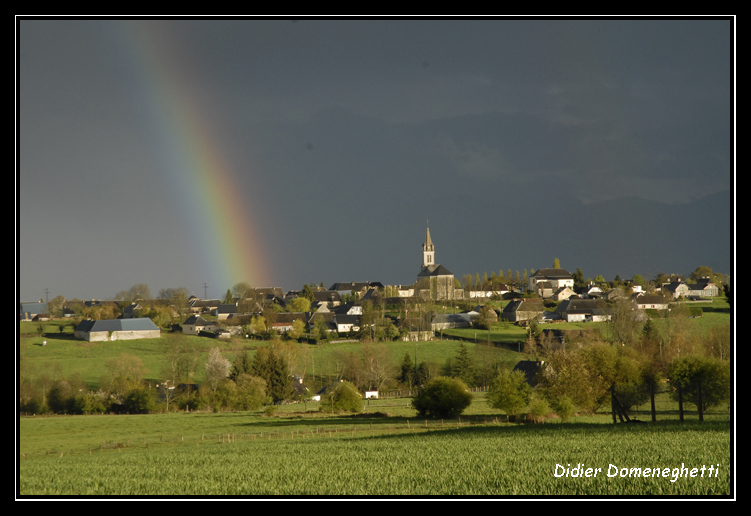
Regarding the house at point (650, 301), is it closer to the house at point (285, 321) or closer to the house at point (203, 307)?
the house at point (285, 321)

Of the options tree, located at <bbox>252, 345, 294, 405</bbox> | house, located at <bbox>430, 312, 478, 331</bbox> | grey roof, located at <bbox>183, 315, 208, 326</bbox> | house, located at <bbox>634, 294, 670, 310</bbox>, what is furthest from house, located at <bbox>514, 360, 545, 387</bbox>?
grey roof, located at <bbox>183, 315, 208, 326</bbox>

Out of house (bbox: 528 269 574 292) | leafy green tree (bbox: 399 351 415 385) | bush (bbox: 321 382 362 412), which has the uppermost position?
house (bbox: 528 269 574 292)

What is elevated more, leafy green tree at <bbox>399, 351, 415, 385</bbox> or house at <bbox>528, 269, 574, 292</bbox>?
house at <bbox>528, 269, 574, 292</bbox>

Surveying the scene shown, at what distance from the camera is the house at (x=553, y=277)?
520ft

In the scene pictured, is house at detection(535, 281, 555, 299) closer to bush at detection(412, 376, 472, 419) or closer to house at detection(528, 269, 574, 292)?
house at detection(528, 269, 574, 292)

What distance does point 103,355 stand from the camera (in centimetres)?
7062

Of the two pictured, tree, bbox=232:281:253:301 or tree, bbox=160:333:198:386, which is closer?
tree, bbox=160:333:198:386

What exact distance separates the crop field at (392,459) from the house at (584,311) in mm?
66521

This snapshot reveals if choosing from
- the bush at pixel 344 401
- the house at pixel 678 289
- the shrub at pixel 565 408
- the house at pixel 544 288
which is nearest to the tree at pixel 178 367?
the bush at pixel 344 401

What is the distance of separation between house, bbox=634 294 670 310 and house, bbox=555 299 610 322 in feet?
19.4

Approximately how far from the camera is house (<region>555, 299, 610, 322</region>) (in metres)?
99.0

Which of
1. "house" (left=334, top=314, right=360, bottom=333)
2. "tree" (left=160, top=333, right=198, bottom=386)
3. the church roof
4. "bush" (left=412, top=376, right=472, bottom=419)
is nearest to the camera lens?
"bush" (left=412, top=376, right=472, bottom=419)
